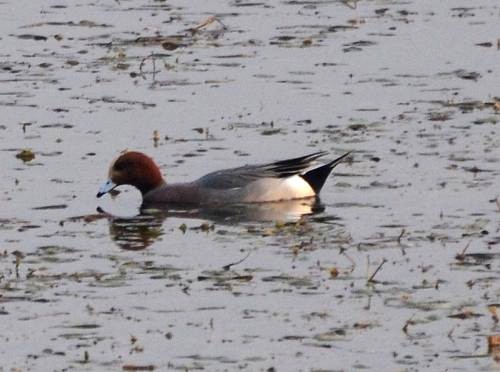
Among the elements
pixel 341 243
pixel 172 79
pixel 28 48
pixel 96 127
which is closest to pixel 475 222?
pixel 341 243

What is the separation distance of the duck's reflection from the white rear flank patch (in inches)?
3.0

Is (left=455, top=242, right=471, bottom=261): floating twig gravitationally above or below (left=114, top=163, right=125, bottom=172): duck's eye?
below

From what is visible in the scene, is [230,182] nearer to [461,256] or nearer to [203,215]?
[203,215]

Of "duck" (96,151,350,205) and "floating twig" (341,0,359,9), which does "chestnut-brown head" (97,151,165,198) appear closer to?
"duck" (96,151,350,205)

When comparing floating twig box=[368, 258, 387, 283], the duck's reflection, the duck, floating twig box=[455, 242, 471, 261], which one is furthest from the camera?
the duck

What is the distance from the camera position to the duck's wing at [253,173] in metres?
16.0

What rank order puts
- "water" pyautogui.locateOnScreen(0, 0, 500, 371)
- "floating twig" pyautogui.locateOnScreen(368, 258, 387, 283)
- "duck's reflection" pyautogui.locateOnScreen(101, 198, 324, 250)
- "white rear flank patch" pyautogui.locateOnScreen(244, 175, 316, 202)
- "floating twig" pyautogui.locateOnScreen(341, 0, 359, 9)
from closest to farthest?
"water" pyautogui.locateOnScreen(0, 0, 500, 371)
"floating twig" pyautogui.locateOnScreen(368, 258, 387, 283)
"duck's reflection" pyautogui.locateOnScreen(101, 198, 324, 250)
"white rear flank patch" pyautogui.locateOnScreen(244, 175, 316, 202)
"floating twig" pyautogui.locateOnScreen(341, 0, 359, 9)

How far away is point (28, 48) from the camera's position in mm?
21500

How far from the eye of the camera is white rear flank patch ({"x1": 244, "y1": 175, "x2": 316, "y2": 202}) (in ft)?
52.9

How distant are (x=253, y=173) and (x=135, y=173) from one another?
36.8 inches

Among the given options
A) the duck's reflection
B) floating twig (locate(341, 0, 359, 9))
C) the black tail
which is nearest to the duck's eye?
the duck's reflection

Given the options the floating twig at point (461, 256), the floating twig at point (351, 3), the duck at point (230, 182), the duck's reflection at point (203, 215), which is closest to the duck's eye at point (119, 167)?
the duck at point (230, 182)

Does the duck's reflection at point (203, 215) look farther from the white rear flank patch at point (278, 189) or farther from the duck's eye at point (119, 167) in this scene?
the duck's eye at point (119, 167)

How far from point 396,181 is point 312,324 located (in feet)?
14.8
